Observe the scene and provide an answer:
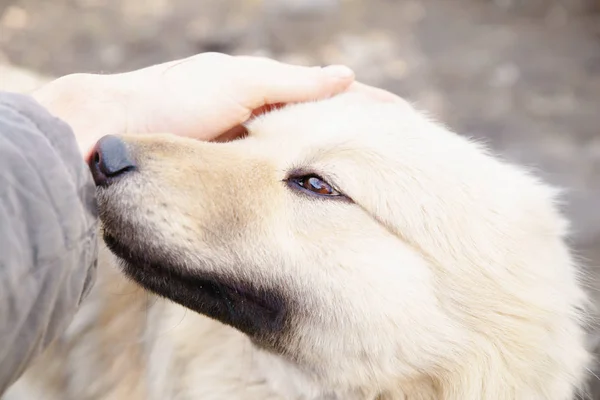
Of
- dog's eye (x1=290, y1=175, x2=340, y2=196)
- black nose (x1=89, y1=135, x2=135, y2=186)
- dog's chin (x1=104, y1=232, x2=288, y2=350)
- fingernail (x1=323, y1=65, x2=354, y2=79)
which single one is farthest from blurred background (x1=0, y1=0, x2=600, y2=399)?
black nose (x1=89, y1=135, x2=135, y2=186)

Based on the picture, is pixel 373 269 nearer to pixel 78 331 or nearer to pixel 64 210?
pixel 64 210

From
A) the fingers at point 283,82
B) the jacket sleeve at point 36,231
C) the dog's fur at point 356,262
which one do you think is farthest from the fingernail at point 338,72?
the jacket sleeve at point 36,231

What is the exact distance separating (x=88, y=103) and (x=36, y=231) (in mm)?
713

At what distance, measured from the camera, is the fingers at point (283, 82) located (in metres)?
1.97

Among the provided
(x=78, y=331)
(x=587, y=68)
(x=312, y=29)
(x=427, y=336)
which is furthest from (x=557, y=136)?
(x=78, y=331)

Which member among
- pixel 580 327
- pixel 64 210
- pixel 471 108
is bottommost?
pixel 471 108

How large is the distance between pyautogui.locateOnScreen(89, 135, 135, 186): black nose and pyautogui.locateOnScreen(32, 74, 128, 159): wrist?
20cm

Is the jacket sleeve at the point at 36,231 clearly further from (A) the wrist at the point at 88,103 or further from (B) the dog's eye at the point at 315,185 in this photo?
(B) the dog's eye at the point at 315,185

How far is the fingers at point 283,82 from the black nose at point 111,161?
0.48 m

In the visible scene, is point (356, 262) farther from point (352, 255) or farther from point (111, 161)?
point (111, 161)

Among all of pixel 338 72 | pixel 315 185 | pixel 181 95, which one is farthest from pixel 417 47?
pixel 315 185

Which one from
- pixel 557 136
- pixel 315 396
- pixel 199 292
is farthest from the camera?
pixel 557 136

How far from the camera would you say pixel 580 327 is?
6.15 feet

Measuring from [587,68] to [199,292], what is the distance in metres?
4.31
